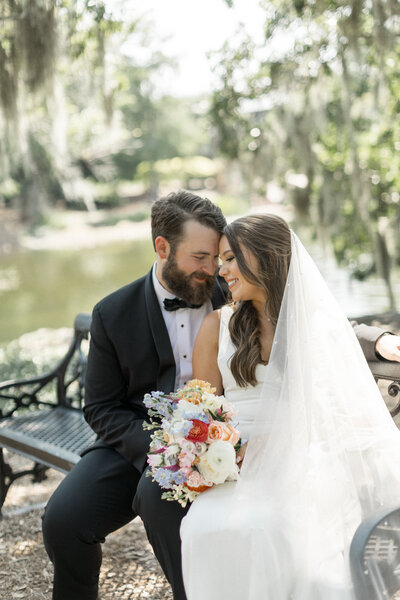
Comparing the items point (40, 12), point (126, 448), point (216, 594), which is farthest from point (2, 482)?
point (40, 12)

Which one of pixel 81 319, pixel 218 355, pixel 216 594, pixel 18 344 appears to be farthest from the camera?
pixel 18 344

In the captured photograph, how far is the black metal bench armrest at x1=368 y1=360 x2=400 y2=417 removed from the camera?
8.93 ft

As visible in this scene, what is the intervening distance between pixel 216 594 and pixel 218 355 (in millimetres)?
1025

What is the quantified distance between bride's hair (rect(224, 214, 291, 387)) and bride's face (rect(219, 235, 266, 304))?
0.02 meters

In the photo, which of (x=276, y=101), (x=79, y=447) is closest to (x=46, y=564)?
(x=79, y=447)

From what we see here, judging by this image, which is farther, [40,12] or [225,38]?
[225,38]

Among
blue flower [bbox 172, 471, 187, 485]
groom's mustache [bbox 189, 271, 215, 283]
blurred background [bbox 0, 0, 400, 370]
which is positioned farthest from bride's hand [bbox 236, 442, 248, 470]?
blurred background [bbox 0, 0, 400, 370]

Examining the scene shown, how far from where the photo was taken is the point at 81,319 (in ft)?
14.8

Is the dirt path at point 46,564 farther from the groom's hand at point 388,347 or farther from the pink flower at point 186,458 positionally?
the groom's hand at point 388,347

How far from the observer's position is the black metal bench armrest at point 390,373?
2.72 metres

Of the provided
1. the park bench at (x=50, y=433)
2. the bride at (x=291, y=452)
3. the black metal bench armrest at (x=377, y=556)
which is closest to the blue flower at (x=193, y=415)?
the bride at (x=291, y=452)

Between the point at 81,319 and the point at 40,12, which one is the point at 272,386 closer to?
the point at 81,319

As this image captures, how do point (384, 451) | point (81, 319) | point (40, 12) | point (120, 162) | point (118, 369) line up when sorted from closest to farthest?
point (384, 451) < point (118, 369) < point (81, 319) < point (40, 12) < point (120, 162)

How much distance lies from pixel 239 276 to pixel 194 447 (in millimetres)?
818
